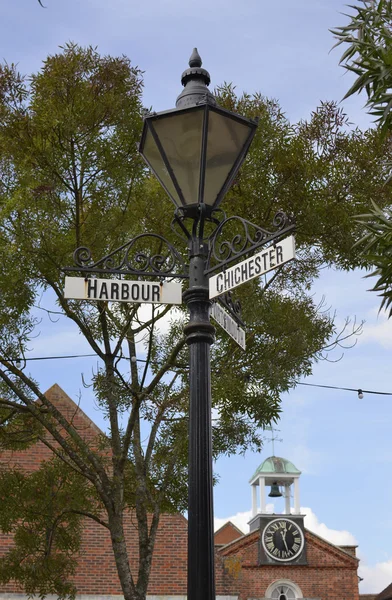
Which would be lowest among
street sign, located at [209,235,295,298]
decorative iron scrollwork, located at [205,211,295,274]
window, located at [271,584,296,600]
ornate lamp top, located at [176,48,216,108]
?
window, located at [271,584,296,600]

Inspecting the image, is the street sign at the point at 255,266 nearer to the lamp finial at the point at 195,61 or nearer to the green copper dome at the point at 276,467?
the lamp finial at the point at 195,61

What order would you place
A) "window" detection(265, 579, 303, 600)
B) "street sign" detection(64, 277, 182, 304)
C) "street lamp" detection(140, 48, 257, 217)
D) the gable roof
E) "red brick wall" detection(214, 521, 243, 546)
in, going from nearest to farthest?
1. "street lamp" detection(140, 48, 257, 217)
2. "street sign" detection(64, 277, 182, 304)
3. the gable roof
4. "window" detection(265, 579, 303, 600)
5. "red brick wall" detection(214, 521, 243, 546)

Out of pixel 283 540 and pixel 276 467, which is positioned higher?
pixel 276 467

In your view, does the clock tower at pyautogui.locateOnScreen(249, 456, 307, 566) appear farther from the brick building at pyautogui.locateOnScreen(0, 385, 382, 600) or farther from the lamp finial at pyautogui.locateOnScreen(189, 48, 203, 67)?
the lamp finial at pyautogui.locateOnScreen(189, 48, 203, 67)

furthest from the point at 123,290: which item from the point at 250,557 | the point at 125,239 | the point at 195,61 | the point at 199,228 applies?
the point at 250,557

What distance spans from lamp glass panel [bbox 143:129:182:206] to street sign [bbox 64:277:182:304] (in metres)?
0.55

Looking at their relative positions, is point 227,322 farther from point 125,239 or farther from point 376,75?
point 125,239

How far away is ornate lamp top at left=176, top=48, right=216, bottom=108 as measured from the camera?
4.88 meters

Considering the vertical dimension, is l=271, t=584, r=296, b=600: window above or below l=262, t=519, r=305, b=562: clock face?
below

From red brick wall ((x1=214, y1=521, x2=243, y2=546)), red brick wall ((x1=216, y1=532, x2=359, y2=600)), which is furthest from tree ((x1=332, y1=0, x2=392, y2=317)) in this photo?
red brick wall ((x1=214, y1=521, x2=243, y2=546))

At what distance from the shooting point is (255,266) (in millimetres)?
4453

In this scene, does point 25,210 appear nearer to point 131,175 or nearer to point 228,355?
point 131,175

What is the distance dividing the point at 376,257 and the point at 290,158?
4.96 m

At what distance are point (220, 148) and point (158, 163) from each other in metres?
0.44
